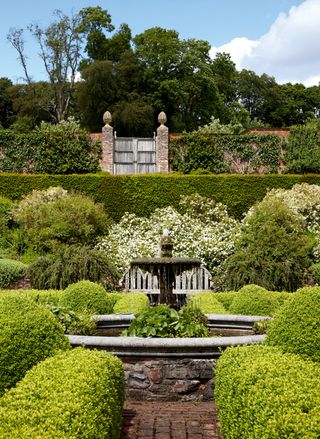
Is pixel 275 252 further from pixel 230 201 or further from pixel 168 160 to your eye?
pixel 168 160

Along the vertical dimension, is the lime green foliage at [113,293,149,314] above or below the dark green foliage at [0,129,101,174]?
below

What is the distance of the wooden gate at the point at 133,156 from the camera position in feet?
81.0

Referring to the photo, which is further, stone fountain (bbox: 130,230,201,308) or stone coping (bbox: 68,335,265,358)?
stone fountain (bbox: 130,230,201,308)

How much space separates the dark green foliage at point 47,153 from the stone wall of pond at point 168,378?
60.5ft

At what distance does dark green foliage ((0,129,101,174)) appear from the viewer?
76.5 feet

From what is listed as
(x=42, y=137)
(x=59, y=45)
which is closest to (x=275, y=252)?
(x=42, y=137)

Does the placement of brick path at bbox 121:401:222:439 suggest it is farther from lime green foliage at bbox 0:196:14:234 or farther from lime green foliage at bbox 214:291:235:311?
lime green foliage at bbox 0:196:14:234

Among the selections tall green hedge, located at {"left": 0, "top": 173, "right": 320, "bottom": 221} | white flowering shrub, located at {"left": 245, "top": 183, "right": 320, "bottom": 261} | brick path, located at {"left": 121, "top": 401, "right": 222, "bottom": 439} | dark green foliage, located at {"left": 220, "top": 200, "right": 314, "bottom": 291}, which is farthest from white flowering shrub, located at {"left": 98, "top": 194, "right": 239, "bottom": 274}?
brick path, located at {"left": 121, "top": 401, "right": 222, "bottom": 439}

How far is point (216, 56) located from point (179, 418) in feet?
130

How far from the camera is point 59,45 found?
38.7 meters

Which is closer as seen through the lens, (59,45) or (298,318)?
(298,318)

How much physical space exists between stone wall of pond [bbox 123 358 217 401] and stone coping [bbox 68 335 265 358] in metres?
0.07

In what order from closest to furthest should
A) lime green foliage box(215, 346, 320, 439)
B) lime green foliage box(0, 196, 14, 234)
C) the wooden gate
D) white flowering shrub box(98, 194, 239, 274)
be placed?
lime green foliage box(215, 346, 320, 439), white flowering shrub box(98, 194, 239, 274), lime green foliage box(0, 196, 14, 234), the wooden gate

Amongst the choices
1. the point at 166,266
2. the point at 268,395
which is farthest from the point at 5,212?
the point at 268,395
